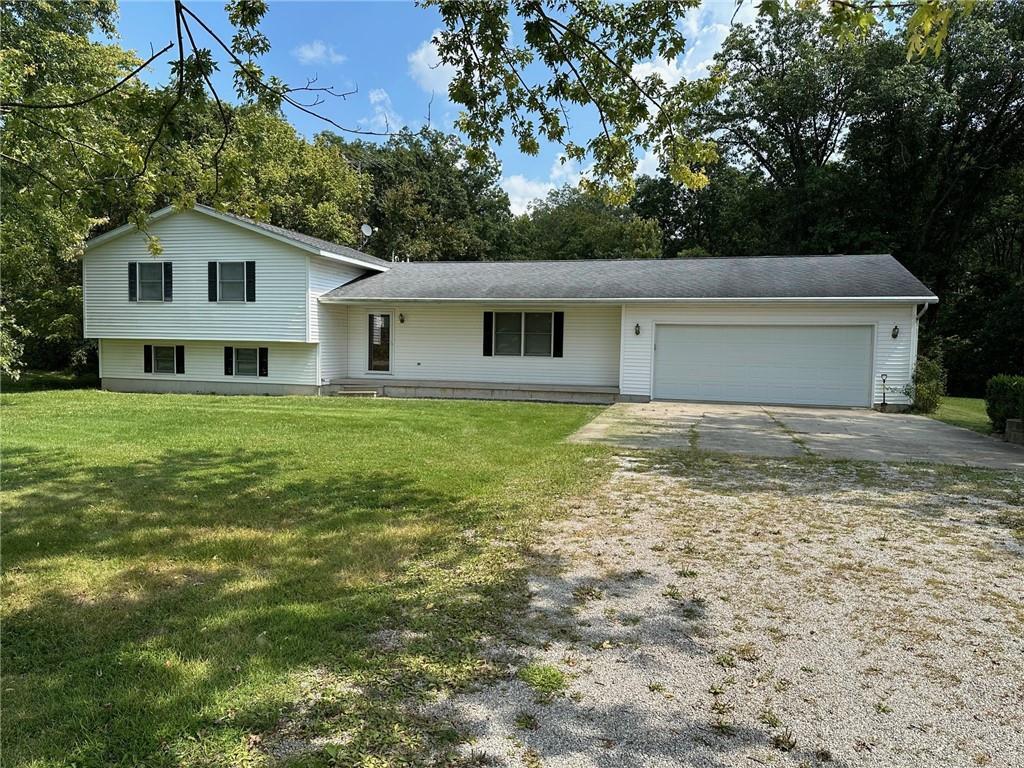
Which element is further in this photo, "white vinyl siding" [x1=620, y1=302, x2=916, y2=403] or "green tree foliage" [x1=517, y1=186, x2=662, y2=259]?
"green tree foliage" [x1=517, y1=186, x2=662, y2=259]

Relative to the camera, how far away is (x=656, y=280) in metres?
15.2

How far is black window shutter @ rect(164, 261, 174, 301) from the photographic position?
635 inches

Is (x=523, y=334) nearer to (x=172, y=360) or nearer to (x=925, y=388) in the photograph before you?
(x=925, y=388)

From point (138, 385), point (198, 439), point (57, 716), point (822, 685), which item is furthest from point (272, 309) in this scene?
point (822, 685)

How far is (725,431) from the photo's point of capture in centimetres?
973

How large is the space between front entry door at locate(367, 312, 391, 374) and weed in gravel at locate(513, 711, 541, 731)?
1479 centimetres

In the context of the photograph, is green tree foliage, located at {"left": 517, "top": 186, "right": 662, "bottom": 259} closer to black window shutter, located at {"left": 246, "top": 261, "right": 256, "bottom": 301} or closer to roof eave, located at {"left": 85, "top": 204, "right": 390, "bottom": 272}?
roof eave, located at {"left": 85, "top": 204, "right": 390, "bottom": 272}

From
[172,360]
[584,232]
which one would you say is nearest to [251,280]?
[172,360]

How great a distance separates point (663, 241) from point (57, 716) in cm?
3321

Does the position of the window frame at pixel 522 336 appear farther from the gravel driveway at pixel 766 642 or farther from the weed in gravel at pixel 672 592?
the weed in gravel at pixel 672 592

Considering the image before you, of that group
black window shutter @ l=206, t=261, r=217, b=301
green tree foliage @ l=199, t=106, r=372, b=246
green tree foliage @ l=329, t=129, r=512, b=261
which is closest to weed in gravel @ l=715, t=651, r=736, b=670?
black window shutter @ l=206, t=261, r=217, b=301

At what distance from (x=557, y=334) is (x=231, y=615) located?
12796 millimetres

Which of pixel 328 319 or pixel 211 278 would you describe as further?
pixel 328 319

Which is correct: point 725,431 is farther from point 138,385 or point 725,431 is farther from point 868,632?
point 138,385
